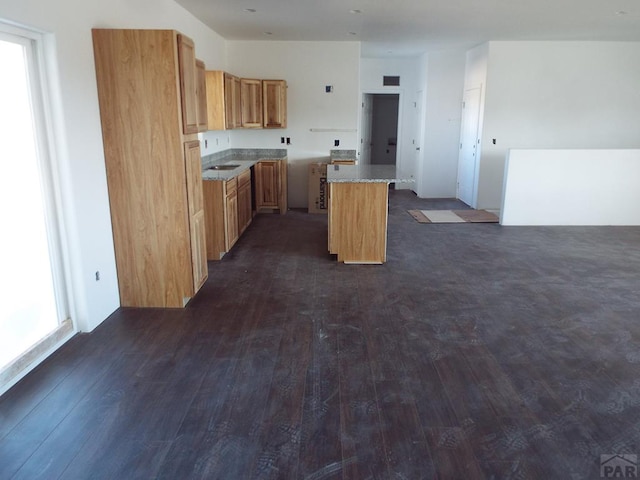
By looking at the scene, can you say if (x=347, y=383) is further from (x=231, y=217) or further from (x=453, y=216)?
(x=453, y=216)

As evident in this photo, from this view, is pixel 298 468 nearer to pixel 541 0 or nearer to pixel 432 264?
pixel 432 264

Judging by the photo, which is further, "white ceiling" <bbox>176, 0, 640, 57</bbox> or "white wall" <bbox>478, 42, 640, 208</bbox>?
"white wall" <bbox>478, 42, 640, 208</bbox>

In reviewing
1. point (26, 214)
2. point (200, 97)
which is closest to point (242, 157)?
point (200, 97)

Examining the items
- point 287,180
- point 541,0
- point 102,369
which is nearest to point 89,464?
point 102,369

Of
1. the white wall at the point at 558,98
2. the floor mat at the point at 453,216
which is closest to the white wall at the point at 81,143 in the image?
the floor mat at the point at 453,216

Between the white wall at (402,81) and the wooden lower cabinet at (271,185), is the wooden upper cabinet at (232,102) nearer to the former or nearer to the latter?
the wooden lower cabinet at (271,185)

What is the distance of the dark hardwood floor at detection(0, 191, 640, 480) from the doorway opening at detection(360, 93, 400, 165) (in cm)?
692

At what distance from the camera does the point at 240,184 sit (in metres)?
6.07

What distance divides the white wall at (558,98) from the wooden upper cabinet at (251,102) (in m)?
3.72

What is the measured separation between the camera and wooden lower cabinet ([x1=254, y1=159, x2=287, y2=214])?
7562mm

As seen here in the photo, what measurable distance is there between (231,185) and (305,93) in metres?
3.09

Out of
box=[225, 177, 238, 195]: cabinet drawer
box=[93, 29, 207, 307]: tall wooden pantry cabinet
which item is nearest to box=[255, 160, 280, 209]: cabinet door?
box=[225, 177, 238, 195]: cabinet drawer

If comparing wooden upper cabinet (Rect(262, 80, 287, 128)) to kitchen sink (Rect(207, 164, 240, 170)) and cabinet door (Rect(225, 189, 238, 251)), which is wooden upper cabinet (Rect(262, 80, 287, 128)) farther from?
cabinet door (Rect(225, 189, 238, 251))

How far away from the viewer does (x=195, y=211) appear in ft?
13.8
